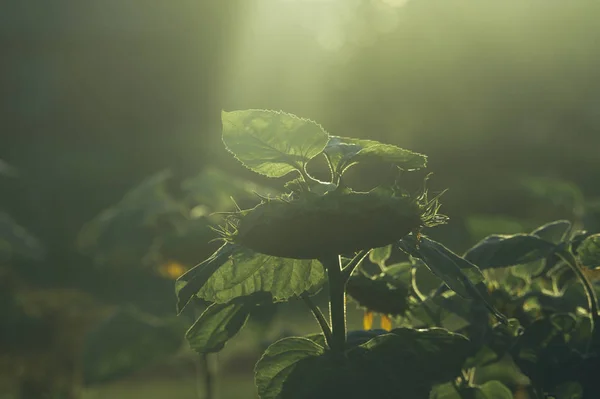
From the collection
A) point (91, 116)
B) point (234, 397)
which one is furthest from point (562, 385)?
point (91, 116)

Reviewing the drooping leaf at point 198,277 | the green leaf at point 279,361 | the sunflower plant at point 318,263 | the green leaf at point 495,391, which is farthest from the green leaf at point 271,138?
the green leaf at point 495,391

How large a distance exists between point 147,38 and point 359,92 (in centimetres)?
391

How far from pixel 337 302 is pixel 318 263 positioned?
9cm

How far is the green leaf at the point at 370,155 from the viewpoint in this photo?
35.8 inches

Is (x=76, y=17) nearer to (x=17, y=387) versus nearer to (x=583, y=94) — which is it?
(x=583, y=94)

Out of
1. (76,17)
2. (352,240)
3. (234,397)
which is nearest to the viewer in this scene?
(352,240)

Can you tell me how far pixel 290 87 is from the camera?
44.3ft

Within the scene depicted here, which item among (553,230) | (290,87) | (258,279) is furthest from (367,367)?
(290,87)

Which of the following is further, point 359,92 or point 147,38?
point 147,38

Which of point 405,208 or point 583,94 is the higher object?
point 583,94

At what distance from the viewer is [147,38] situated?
14414 mm

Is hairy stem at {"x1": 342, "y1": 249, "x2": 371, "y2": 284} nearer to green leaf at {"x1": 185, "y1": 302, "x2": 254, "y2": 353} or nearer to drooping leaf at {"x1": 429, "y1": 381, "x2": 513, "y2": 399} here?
green leaf at {"x1": 185, "y1": 302, "x2": 254, "y2": 353}

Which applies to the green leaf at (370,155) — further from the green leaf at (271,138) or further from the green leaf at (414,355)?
the green leaf at (414,355)

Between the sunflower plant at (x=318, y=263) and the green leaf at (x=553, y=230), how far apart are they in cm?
40
